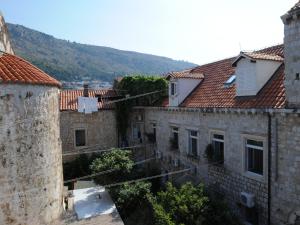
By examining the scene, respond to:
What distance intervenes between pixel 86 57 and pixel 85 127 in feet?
461

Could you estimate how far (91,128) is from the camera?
83.8 feet

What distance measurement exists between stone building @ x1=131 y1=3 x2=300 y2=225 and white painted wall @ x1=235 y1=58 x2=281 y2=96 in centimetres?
4

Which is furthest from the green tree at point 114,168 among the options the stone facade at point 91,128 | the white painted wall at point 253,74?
the white painted wall at point 253,74

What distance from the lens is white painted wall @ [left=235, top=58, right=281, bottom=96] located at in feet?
42.8

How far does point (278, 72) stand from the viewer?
1338 centimetres

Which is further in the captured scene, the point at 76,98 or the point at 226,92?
the point at 76,98

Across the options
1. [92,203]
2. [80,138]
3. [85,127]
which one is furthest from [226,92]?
[80,138]

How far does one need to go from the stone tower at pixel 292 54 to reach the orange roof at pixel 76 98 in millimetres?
17009

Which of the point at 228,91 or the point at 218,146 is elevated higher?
the point at 228,91

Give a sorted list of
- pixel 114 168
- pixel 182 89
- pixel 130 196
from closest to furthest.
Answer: pixel 130 196 < pixel 114 168 < pixel 182 89

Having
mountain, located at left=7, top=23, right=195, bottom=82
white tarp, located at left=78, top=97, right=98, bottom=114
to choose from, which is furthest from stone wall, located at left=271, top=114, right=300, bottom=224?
mountain, located at left=7, top=23, right=195, bottom=82

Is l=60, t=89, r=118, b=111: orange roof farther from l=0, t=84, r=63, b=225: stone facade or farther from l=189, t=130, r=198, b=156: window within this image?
l=0, t=84, r=63, b=225: stone facade

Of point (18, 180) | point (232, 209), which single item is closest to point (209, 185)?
point (232, 209)

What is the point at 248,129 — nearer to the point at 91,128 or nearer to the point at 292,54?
the point at 292,54
